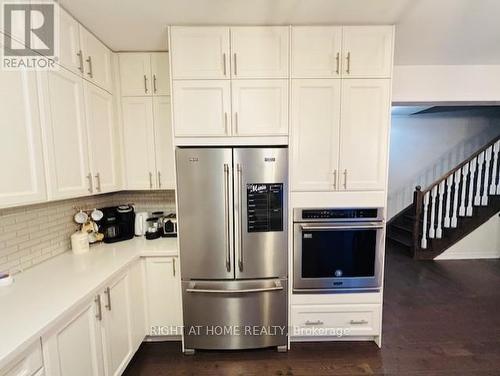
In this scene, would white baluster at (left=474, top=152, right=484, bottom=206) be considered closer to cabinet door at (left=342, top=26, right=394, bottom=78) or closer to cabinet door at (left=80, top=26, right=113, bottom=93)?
cabinet door at (left=342, top=26, right=394, bottom=78)

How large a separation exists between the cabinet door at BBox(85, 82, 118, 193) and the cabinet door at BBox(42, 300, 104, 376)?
0.90m

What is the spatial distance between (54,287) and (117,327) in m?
0.53

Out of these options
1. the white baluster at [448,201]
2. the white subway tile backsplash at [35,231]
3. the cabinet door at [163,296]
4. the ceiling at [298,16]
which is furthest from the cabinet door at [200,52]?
the white baluster at [448,201]

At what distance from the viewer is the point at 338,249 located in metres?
1.97

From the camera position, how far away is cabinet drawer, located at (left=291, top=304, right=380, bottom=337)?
2.02m

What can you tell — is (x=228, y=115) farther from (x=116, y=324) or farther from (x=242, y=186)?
(x=116, y=324)

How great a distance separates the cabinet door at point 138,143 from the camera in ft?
7.22

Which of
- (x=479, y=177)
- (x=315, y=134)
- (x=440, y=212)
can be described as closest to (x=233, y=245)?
(x=315, y=134)

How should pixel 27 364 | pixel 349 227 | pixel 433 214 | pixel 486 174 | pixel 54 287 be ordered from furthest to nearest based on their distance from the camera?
1. pixel 433 214
2. pixel 486 174
3. pixel 349 227
4. pixel 54 287
5. pixel 27 364

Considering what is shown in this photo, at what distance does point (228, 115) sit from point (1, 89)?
3.98ft

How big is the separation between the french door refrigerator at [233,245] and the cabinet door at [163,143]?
48cm

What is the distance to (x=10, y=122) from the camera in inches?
46.8

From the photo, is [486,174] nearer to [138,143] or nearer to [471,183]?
[471,183]

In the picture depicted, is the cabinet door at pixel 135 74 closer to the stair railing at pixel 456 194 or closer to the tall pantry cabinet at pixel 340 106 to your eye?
the tall pantry cabinet at pixel 340 106
